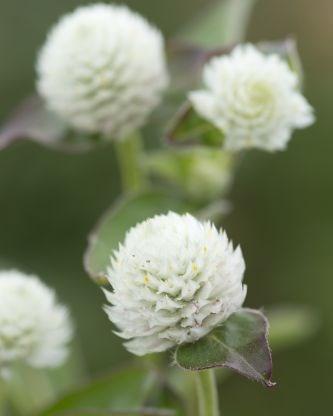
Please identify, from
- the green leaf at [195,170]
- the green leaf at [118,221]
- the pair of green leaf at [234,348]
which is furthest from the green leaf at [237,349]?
the green leaf at [195,170]

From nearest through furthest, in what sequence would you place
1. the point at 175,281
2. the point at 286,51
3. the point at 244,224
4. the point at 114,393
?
the point at 175,281 < the point at 114,393 < the point at 286,51 < the point at 244,224

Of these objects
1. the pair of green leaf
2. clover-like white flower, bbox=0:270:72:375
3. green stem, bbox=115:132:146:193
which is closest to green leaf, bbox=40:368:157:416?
clover-like white flower, bbox=0:270:72:375

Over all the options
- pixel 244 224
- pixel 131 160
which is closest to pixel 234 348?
pixel 131 160

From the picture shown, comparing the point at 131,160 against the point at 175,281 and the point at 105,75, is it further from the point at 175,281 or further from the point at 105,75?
the point at 175,281

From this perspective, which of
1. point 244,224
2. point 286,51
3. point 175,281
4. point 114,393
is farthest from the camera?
point 244,224

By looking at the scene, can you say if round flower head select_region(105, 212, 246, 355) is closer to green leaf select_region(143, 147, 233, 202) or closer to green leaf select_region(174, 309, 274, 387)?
green leaf select_region(174, 309, 274, 387)
